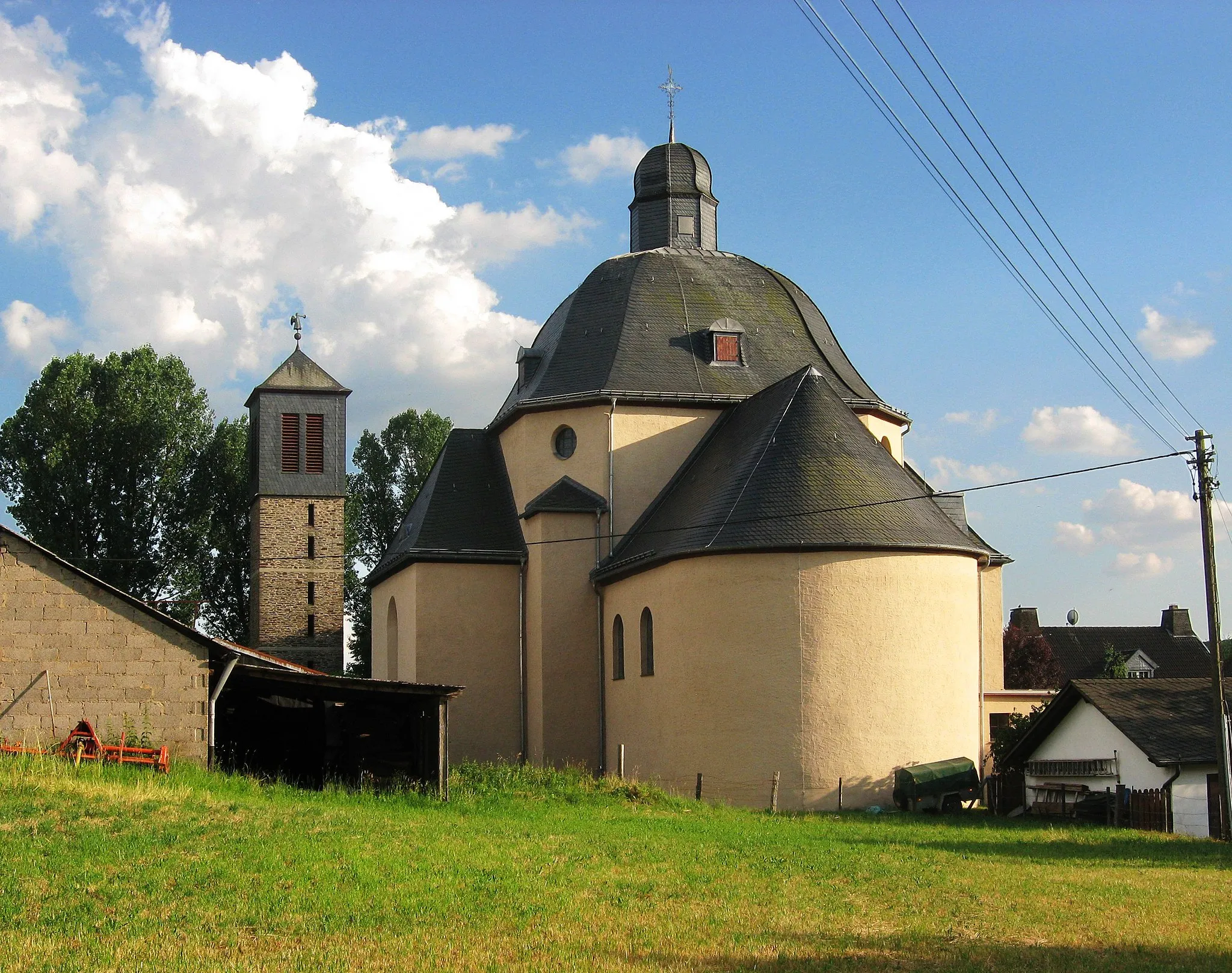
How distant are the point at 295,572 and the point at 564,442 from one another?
15.5 meters

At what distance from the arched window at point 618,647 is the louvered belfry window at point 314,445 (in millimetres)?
18434

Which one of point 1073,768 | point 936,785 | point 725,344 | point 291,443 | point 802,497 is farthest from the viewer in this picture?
point 291,443

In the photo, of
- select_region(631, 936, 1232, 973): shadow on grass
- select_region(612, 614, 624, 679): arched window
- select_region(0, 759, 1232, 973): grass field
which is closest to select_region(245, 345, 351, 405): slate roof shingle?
select_region(612, 614, 624, 679): arched window

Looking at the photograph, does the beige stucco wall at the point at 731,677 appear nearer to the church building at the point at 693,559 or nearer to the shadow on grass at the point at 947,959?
the church building at the point at 693,559

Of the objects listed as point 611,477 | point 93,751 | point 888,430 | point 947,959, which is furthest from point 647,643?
point 947,959

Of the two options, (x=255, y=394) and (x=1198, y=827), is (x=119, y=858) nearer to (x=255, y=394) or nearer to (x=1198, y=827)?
(x=1198, y=827)

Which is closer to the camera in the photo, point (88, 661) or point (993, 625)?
point (88, 661)

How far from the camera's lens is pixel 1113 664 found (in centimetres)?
5625

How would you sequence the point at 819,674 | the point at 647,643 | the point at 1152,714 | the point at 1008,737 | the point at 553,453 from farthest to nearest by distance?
the point at 553,453 < the point at 647,643 < the point at 1008,737 < the point at 1152,714 < the point at 819,674

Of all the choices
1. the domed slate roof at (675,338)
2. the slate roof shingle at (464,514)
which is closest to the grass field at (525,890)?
the slate roof shingle at (464,514)

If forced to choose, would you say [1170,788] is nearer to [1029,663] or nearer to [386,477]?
[1029,663]

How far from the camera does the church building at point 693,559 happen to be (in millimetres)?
25391

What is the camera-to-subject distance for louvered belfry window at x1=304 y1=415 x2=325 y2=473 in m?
45.6

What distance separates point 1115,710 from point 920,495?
5.27m
